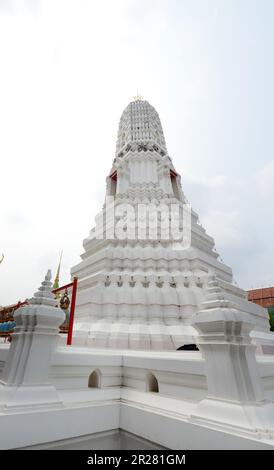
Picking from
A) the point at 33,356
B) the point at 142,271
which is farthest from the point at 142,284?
the point at 33,356

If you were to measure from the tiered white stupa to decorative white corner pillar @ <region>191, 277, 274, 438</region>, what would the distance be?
5.34ft

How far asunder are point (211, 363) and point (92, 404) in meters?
1.66

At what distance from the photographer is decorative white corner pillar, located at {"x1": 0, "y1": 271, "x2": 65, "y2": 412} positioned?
2920mm

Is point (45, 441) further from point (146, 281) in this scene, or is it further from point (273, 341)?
point (273, 341)

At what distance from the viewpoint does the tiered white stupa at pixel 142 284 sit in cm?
643

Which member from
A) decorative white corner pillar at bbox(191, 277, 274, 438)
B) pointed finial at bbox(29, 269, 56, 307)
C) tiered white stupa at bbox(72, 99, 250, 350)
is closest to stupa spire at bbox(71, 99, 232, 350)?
tiered white stupa at bbox(72, 99, 250, 350)

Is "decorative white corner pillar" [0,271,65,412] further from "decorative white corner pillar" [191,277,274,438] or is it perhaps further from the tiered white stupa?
the tiered white stupa

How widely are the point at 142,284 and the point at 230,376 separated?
18.0ft

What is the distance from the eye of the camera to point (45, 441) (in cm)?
261

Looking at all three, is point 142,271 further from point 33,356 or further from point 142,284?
point 33,356

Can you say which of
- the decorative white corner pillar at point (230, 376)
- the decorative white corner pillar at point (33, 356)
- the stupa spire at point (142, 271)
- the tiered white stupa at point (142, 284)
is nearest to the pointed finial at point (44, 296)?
the decorative white corner pillar at point (33, 356)

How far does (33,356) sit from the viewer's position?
3.19 meters
